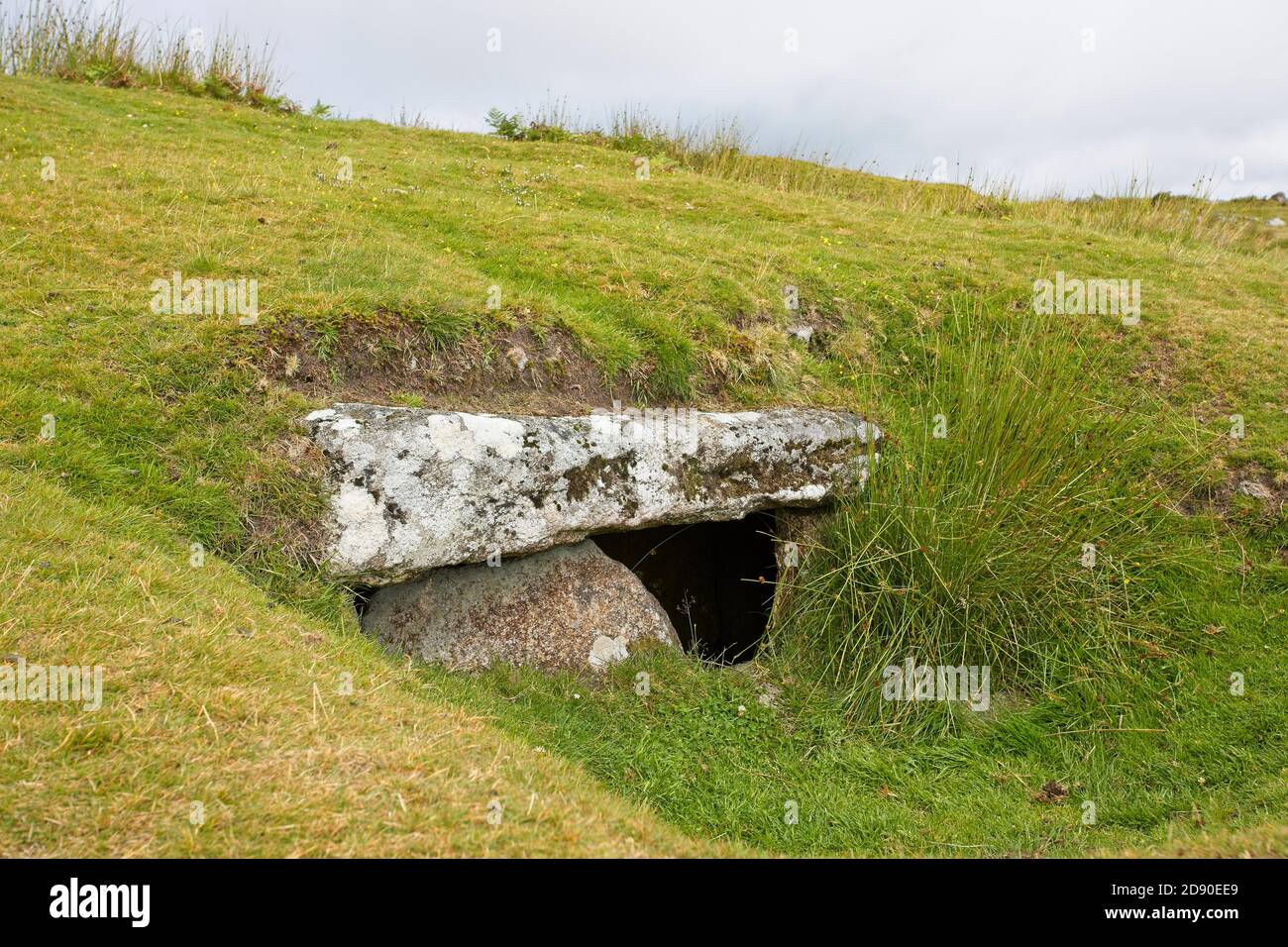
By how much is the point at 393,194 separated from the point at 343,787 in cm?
927

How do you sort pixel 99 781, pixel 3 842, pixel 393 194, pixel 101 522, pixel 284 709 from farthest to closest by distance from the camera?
pixel 393 194
pixel 101 522
pixel 284 709
pixel 99 781
pixel 3 842

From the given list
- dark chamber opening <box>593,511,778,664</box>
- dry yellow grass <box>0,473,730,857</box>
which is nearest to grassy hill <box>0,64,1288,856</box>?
dry yellow grass <box>0,473,730,857</box>

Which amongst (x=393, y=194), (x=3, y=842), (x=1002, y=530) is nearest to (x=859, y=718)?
(x=1002, y=530)

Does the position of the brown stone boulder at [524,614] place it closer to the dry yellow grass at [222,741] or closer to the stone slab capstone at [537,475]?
the stone slab capstone at [537,475]

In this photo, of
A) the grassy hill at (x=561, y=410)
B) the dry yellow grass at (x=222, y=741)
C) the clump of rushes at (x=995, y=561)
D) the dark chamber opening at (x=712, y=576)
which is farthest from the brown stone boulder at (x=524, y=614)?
the dark chamber opening at (x=712, y=576)

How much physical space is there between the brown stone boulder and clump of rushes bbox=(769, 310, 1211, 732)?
1263 millimetres

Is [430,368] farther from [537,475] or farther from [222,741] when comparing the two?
[222,741]

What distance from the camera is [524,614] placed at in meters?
6.82

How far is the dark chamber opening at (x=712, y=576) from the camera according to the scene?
9.53m

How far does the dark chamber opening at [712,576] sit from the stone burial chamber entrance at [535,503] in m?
1.78

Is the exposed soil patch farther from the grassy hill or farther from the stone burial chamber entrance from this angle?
the stone burial chamber entrance

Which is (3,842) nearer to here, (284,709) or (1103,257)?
(284,709)

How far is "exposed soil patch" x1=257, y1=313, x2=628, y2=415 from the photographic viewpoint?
22.4 ft

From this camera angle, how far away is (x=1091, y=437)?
26.4 feet
